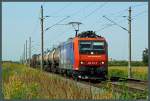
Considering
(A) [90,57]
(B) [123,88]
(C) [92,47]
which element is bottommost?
(B) [123,88]

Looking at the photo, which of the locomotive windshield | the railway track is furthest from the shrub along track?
the locomotive windshield

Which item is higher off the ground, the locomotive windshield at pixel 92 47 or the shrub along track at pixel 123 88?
the locomotive windshield at pixel 92 47

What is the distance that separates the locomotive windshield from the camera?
28.4 meters

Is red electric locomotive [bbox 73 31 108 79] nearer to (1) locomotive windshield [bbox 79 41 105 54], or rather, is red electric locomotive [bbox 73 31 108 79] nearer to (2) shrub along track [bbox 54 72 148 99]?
(1) locomotive windshield [bbox 79 41 105 54]

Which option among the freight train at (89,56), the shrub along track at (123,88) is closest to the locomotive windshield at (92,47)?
the freight train at (89,56)

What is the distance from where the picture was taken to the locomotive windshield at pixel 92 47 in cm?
2841

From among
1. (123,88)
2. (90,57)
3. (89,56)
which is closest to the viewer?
(123,88)

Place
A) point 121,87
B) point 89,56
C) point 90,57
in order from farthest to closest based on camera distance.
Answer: point 89,56, point 90,57, point 121,87

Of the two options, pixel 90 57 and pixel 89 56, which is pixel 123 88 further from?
pixel 89 56

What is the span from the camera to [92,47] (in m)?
28.5

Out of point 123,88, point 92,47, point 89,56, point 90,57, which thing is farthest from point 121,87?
point 92,47

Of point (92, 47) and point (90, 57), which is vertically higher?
point (92, 47)

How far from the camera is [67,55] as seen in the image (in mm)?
32438

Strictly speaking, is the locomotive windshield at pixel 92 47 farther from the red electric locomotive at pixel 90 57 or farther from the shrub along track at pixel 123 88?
the shrub along track at pixel 123 88
